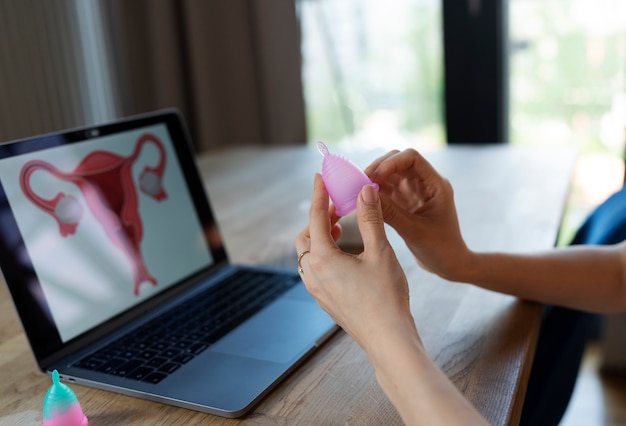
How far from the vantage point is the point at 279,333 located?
0.78 meters

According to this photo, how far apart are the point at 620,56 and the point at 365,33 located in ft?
2.79

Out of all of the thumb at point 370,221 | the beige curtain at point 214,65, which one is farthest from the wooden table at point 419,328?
the beige curtain at point 214,65

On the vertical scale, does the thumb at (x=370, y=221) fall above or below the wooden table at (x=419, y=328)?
above

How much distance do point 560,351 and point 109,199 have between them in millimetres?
696

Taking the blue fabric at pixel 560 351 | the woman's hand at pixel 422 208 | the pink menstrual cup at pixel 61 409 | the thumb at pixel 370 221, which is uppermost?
the thumb at pixel 370 221

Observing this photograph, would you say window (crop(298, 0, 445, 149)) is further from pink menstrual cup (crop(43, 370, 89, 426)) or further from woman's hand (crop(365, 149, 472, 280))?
pink menstrual cup (crop(43, 370, 89, 426))

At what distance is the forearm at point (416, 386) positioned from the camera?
1.72ft

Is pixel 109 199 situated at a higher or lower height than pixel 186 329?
higher

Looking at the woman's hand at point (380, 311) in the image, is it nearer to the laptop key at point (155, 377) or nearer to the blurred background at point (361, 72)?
the laptop key at point (155, 377)

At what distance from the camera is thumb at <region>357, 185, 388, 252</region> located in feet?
1.94

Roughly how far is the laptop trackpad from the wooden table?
2cm

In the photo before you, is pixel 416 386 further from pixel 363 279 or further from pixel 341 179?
pixel 341 179

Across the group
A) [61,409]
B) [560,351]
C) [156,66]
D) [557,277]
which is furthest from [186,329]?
[156,66]

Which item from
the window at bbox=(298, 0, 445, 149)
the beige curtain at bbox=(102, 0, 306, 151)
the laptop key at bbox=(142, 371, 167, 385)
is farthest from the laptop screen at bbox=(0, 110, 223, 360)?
the window at bbox=(298, 0, 445, 149)
